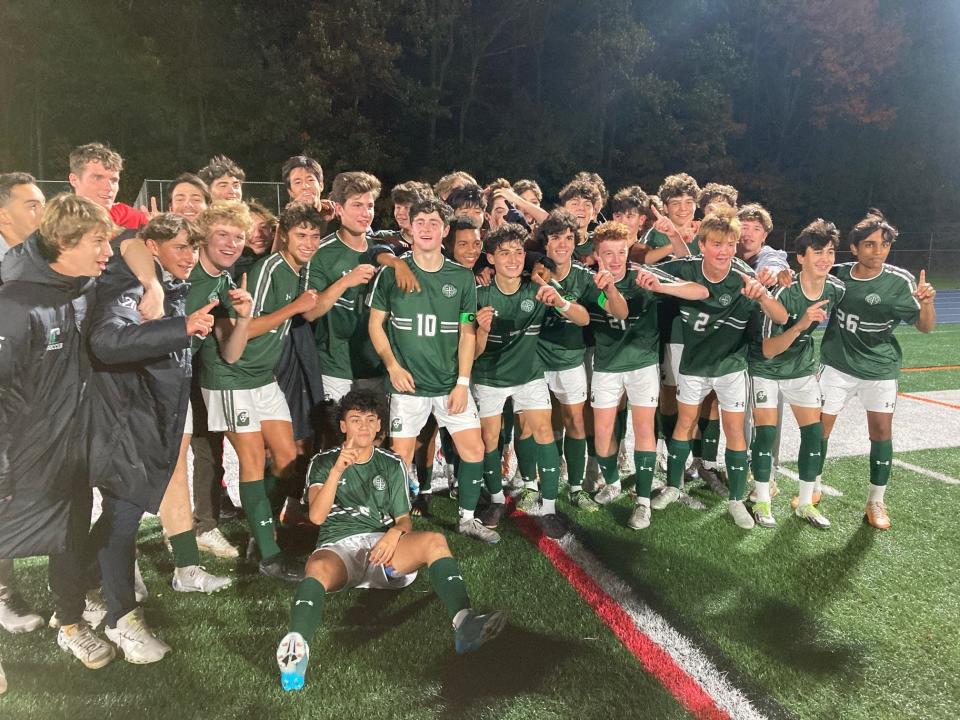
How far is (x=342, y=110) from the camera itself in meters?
22.2

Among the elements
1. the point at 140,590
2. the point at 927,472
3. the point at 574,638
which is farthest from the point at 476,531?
the point at 927,472

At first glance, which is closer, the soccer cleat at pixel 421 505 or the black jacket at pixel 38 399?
the black jacket at pixel 38 399

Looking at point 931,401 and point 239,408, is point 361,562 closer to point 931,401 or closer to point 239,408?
point 239,408

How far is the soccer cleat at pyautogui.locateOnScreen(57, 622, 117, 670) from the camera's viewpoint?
3.03m

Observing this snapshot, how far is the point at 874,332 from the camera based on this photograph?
4.58 metres

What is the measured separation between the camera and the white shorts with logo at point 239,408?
3.89 metres

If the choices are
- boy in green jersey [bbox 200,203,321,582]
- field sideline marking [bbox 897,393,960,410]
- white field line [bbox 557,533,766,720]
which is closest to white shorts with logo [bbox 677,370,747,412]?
white field line [bbox 557,533,766,720]

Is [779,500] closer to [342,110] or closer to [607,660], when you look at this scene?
[607,660]

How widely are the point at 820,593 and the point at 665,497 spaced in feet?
4.46

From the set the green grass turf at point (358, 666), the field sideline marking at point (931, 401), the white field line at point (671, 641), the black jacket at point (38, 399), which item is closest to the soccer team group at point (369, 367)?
the black jacket at point (38, 399)

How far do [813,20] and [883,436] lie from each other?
115 feet

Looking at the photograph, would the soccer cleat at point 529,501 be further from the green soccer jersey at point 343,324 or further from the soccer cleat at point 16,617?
the soccer cleat at point 16,617

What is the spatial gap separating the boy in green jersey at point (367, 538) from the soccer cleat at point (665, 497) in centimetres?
204

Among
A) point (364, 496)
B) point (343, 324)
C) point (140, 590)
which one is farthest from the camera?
point (343, 324)
